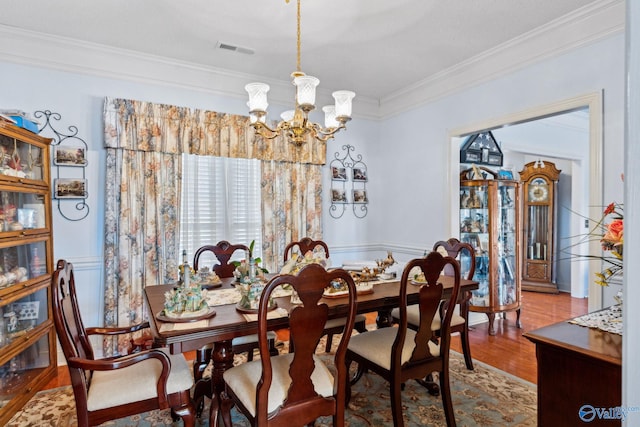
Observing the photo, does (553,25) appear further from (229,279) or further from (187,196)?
(187,196)

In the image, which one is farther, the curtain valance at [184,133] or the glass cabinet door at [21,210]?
the curtain valance at [184,133]

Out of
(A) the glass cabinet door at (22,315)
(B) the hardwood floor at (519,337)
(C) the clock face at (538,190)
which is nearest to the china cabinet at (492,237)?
(B) the hardwood floor at (519,337)

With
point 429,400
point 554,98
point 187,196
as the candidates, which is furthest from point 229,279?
point 554,98

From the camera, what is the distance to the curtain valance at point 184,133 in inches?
127

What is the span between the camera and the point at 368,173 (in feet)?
15.4

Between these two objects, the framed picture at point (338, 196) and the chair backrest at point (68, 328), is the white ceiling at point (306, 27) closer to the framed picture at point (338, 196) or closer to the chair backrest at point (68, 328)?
the framed picture at point (338, 196)

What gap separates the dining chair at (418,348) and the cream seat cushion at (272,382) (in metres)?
0.40

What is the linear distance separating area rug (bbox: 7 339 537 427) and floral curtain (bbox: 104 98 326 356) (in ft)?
2.75

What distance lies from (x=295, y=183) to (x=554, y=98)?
2.55 meters

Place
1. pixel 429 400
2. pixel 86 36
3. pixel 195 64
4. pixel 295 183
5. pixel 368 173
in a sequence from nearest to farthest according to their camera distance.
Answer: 1. pixel 429 400
2. pixel 86 36
3. pixel 195 64
4. pixel 295 183
5. pixel 368 173

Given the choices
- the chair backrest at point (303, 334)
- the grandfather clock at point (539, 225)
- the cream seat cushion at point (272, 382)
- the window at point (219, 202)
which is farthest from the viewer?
the grandfather clock at point (539, 225)

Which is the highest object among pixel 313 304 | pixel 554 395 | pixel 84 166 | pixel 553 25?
pixel 553 25

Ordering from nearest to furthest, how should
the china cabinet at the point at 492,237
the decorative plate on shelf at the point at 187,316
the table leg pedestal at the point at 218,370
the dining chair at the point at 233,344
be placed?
the decorative plate on shelf at the point at 187,316 → the table leg pedestal at the point at 218,370 → the dining chair at the point at 233,344 → the china cabinet at the point at 492,237

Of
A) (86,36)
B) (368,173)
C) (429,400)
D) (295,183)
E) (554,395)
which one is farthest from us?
(368,173)
